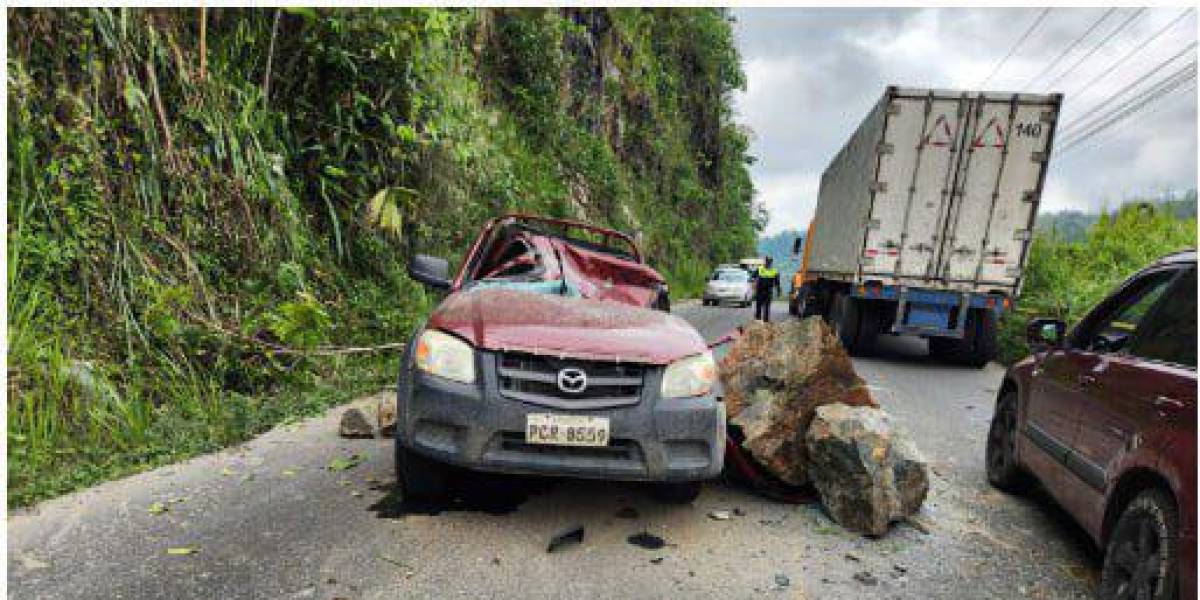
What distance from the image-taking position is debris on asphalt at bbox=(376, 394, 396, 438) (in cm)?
493

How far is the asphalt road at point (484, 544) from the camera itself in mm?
2816

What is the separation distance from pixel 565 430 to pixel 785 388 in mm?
1736

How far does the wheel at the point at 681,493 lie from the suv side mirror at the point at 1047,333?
2200 millimetres

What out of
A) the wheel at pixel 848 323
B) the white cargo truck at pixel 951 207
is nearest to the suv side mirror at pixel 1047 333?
the white cargo truck at pixel 951 207

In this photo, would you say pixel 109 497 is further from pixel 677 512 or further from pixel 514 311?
pixel 677 512

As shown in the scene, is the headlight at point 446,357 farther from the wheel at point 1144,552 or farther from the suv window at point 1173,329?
the suv window at point 1173,329

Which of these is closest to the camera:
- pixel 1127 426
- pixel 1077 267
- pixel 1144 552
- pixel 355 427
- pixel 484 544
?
pixel 1144 552

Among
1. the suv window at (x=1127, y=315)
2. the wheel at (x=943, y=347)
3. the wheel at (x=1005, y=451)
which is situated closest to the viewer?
the suv window at (x=1127, y=315)

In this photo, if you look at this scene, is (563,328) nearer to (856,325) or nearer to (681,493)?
(681,493)

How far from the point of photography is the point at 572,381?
10.1 feet

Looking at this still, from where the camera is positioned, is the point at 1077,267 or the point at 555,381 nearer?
the point at 555,381

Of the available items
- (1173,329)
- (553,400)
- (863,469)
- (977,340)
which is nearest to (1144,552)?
(1173,329)

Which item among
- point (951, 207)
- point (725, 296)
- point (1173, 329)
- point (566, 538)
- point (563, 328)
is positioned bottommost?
point (566, 538)

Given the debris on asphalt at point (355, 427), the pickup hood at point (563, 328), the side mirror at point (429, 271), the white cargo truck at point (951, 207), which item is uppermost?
the white cargo truck at point (951, 207)
